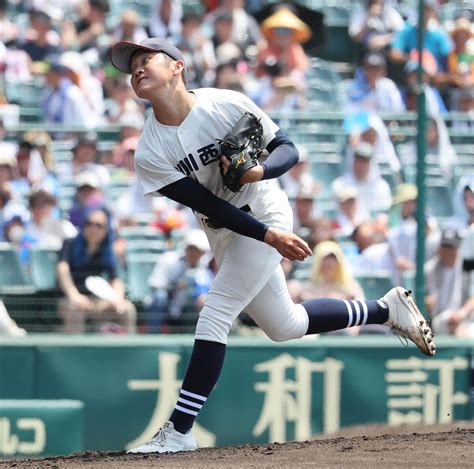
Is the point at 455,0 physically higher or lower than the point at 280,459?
higher

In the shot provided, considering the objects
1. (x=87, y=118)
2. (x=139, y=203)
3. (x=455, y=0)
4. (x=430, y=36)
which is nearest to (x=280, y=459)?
(x=139, y=203)

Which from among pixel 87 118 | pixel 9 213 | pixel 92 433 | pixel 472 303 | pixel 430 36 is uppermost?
pixel 430 36

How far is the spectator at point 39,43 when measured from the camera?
426 inches

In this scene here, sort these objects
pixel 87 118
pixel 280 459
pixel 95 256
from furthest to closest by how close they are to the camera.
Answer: pixel 87 118 → pixel 95 256 → pixel 280 459

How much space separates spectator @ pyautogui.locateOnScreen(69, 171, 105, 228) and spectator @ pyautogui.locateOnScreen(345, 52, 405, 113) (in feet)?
9.00

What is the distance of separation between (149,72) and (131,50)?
14 centimetres

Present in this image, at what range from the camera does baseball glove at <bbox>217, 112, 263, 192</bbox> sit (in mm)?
4633

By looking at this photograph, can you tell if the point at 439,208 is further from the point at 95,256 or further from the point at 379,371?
the point at 95,256

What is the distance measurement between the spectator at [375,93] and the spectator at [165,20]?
181 centimetres

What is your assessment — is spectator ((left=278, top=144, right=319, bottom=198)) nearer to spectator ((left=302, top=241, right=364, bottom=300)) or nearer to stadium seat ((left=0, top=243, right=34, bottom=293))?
spectator ((left=302, top=241, right=364, bottom=300))

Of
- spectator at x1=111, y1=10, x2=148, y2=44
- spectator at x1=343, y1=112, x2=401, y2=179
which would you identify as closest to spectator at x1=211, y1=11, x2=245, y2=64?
spectator at x1=111, y1=10, x2=148, y2=44

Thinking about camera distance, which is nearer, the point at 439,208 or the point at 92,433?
the point at 92,433

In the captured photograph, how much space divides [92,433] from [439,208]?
10.9ft

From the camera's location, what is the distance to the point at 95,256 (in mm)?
7977
